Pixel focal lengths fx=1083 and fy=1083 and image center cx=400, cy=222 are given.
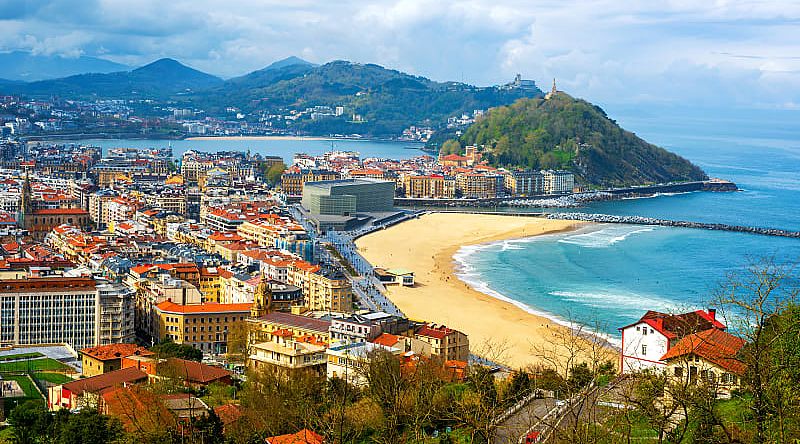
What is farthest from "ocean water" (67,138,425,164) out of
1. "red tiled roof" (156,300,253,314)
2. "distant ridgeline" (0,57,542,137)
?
"red tiled roof" (156,300,253,314)

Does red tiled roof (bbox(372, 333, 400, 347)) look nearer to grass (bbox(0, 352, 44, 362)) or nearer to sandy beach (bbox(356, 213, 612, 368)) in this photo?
sandy beach (bbox(356, 213, 612, 368))

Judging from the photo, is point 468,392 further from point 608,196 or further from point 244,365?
point 608,196

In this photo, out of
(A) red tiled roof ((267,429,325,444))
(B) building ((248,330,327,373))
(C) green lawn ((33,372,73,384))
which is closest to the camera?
(A) red tiled roof ((267,429,325,444))

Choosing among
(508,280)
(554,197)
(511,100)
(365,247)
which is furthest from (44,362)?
(511,100)

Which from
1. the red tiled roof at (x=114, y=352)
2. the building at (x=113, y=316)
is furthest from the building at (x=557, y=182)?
the red tiled roof at (x=114, y=352)

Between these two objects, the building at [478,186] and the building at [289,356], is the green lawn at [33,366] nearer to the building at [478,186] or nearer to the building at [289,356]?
the building at [289,356]
